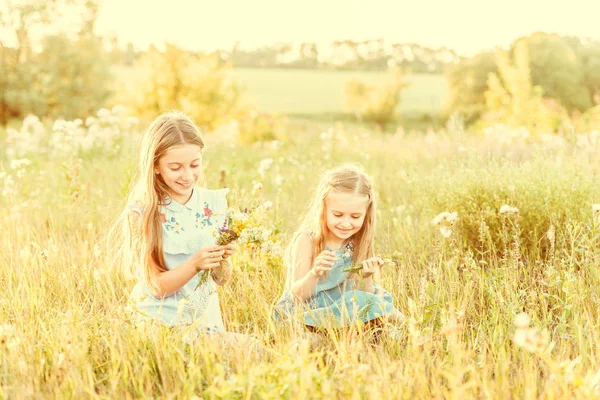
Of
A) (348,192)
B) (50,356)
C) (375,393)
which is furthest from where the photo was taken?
(348,192)

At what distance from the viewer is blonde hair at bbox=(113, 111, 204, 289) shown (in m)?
3.18

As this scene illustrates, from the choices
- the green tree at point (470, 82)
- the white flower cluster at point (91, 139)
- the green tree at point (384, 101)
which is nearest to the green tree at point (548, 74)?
the green tree at point (470, 82)

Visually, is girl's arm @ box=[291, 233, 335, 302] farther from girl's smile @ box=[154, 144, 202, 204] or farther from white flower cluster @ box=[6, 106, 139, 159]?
white flower cluster @ box=[6, 106, 139, 159]

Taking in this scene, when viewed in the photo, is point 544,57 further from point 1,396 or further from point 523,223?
point 1,396

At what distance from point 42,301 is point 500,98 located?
87.4 feet

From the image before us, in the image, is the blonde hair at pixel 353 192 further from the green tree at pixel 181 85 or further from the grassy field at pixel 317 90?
the grassy field at pixel 317 90

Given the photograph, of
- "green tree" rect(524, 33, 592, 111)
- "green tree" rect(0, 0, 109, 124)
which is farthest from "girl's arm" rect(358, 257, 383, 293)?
"green tree" rect(524, 33, 592, 111)

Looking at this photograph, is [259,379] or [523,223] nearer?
[259,379]

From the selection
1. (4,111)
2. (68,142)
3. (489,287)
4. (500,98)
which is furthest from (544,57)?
(489,287)

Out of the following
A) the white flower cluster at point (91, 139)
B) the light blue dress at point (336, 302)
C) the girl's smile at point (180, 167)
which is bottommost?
the light blue dress at point (336, 302)

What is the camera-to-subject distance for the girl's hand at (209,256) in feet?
9.49

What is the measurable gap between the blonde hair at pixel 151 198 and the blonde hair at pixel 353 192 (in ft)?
2.31

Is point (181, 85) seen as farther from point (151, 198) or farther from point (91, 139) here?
point (151, 198)

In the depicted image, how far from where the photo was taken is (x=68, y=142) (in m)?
7.76
